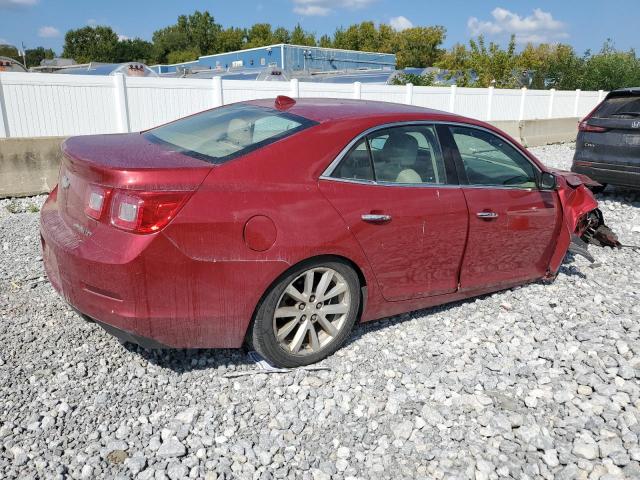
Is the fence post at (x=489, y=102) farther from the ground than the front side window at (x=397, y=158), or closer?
closer

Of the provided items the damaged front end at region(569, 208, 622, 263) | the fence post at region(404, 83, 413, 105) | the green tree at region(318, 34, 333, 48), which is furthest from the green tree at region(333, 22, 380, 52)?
the damaged front end at region(569, 208, 622, 263)

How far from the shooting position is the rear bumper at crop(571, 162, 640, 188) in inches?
300

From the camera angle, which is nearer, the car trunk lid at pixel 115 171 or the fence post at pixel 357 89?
the car trunk lid at pixel 115 171

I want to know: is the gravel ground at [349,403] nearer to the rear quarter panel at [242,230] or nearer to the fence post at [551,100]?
the rear quarter panel at [242,230]

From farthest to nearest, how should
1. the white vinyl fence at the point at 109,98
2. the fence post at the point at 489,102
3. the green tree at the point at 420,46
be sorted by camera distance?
the green tree at the point at 420,46 → the fence post at the point at 489,102 → the white vinyl fence at the point at 109,98

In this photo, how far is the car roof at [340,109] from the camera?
3457mm

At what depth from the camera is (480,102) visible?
1811 cm

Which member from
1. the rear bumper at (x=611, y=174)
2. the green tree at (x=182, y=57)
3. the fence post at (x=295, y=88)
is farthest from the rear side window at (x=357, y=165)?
the green tree at (x=182, y=57)

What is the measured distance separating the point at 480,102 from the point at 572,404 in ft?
54.1

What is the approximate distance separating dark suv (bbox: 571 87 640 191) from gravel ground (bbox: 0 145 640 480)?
169 inches

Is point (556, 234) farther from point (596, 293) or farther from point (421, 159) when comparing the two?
point (421, 159)

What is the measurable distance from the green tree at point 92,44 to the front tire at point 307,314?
293 ft

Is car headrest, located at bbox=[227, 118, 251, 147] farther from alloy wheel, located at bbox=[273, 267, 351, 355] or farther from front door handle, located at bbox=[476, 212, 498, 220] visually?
front door handle, located at bbox=[476, 212, 498, 220]

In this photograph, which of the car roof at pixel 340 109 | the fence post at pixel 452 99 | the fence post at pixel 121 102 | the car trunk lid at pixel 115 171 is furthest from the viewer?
the fence post at pixel 452 99
